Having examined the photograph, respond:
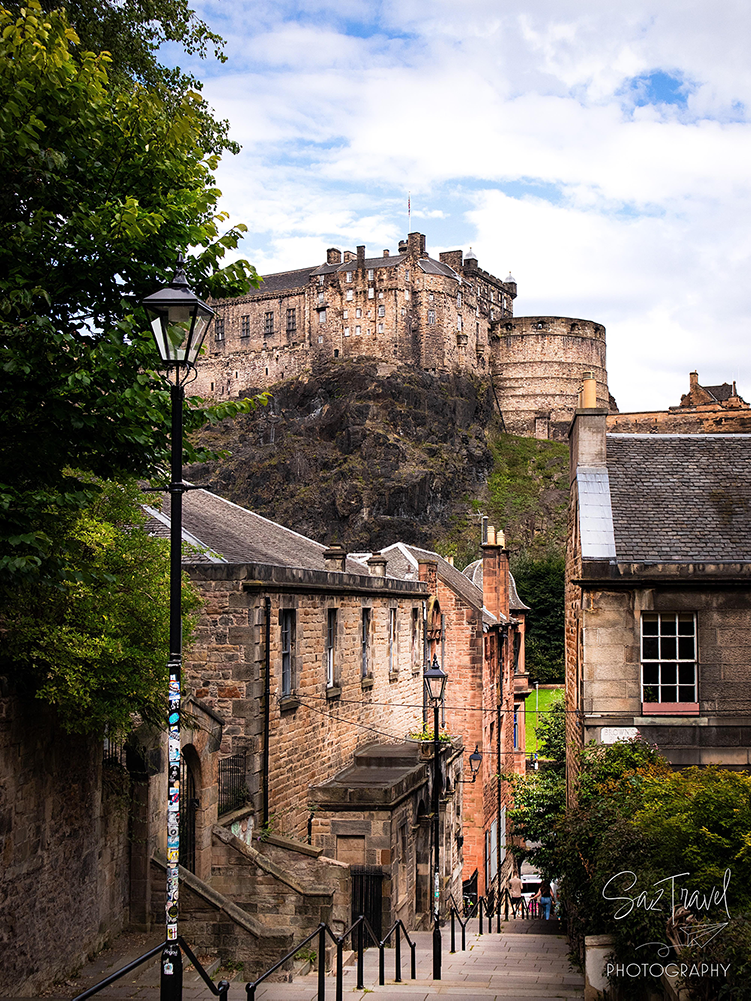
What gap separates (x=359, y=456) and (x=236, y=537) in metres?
69.5

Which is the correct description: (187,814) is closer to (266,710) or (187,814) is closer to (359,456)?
(266,710)

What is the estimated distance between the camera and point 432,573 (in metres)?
32.2

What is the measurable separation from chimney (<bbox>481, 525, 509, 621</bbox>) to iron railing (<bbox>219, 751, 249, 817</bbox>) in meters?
22.1

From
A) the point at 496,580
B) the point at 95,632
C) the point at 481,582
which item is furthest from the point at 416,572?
the point at 95,632

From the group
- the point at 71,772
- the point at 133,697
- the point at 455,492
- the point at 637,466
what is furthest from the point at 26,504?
the point at 455,492

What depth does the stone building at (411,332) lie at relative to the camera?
95.8 metres

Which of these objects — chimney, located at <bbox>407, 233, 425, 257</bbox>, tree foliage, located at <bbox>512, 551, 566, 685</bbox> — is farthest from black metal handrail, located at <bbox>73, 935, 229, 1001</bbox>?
chimney, located at <bbox>407, 233, 425, 257</bbox>

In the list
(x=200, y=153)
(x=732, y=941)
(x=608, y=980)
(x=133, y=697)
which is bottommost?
(x=608, y=980)

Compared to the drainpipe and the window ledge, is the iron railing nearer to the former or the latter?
the drainpipe

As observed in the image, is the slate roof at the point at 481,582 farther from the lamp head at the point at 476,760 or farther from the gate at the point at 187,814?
the gate at the point at 187,814

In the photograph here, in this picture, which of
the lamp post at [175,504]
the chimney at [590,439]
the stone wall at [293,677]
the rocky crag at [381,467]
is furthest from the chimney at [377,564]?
the rocky crag at [381,467]

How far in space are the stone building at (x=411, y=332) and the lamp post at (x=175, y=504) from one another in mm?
87838

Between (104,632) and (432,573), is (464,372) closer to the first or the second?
(432,573)

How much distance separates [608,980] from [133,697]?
5.52m
